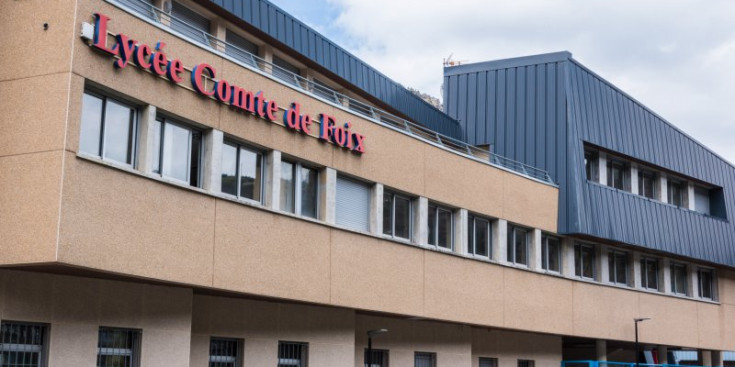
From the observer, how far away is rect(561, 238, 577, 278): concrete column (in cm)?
3428

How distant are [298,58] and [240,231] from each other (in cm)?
869

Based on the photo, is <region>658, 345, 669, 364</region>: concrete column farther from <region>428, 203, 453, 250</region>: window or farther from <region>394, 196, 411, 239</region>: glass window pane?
<region>394, 196, 411, 239</region>: glass window pane

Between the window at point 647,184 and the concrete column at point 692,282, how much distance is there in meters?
3.94

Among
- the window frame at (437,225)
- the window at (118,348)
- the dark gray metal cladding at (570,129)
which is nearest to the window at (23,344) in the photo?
the window at (118,348)

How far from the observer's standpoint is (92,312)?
17.8 m

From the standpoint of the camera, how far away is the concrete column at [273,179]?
21.9m

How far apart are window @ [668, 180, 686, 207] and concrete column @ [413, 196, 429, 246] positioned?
58.7 feet

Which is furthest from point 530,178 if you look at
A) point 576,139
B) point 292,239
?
point 292,239

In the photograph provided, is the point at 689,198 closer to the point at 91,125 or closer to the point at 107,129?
the point at 107,129

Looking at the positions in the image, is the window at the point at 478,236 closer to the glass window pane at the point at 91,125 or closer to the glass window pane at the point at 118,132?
the glass window pane at the point at 118,132

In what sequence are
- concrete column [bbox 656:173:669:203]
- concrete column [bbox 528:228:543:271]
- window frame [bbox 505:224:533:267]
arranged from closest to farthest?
window frame [bbox 505:224:533:267] → concrete column [bbox 528:228:543:271] → concrete column [bbox 656:173:669:203]

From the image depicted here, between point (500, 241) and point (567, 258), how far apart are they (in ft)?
15.3

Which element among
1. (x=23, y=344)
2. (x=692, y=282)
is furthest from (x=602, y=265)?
(x=23, y=344)

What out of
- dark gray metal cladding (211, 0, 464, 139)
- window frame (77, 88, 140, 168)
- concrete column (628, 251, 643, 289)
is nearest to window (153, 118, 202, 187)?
window frame (77, 88, 140, 168)
